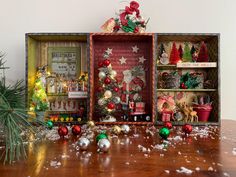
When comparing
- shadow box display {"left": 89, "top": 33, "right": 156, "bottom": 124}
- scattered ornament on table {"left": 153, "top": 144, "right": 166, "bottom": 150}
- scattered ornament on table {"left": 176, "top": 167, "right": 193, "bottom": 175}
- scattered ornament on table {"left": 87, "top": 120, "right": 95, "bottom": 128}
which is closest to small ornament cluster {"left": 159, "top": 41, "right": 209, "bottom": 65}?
shadow box display {"left": 89, "top": 33, "right": 156, "bottom": 124}

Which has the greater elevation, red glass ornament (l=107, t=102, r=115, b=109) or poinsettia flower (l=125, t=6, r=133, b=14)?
poinsettia flower (l=125, t=6, r=133, b=14)

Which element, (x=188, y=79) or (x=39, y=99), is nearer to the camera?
(x=39, y=99)

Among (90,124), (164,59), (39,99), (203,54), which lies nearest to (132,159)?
(90,124)

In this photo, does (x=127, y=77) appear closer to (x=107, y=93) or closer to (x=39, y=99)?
(x=107, y=93)

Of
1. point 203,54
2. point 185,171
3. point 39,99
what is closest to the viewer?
point 185,171

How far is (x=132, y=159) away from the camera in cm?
86

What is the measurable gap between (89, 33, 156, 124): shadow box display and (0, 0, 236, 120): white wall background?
16cm

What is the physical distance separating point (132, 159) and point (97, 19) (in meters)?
1.23

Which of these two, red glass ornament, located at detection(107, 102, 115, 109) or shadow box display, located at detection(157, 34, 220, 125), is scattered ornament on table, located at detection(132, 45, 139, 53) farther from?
red glass ornament, located at detection(107, 102, 115, 109)

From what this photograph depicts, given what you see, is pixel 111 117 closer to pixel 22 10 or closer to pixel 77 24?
pixel 77 24

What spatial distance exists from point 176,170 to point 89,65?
955mm

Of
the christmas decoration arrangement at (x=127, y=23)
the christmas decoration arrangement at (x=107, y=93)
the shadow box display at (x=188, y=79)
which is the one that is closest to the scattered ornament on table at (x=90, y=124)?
the christmas decoration arrangement at (x=107, y=93)

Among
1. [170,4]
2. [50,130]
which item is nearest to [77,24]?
[170,4]

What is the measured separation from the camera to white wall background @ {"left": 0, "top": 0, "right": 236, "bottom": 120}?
180 cm
